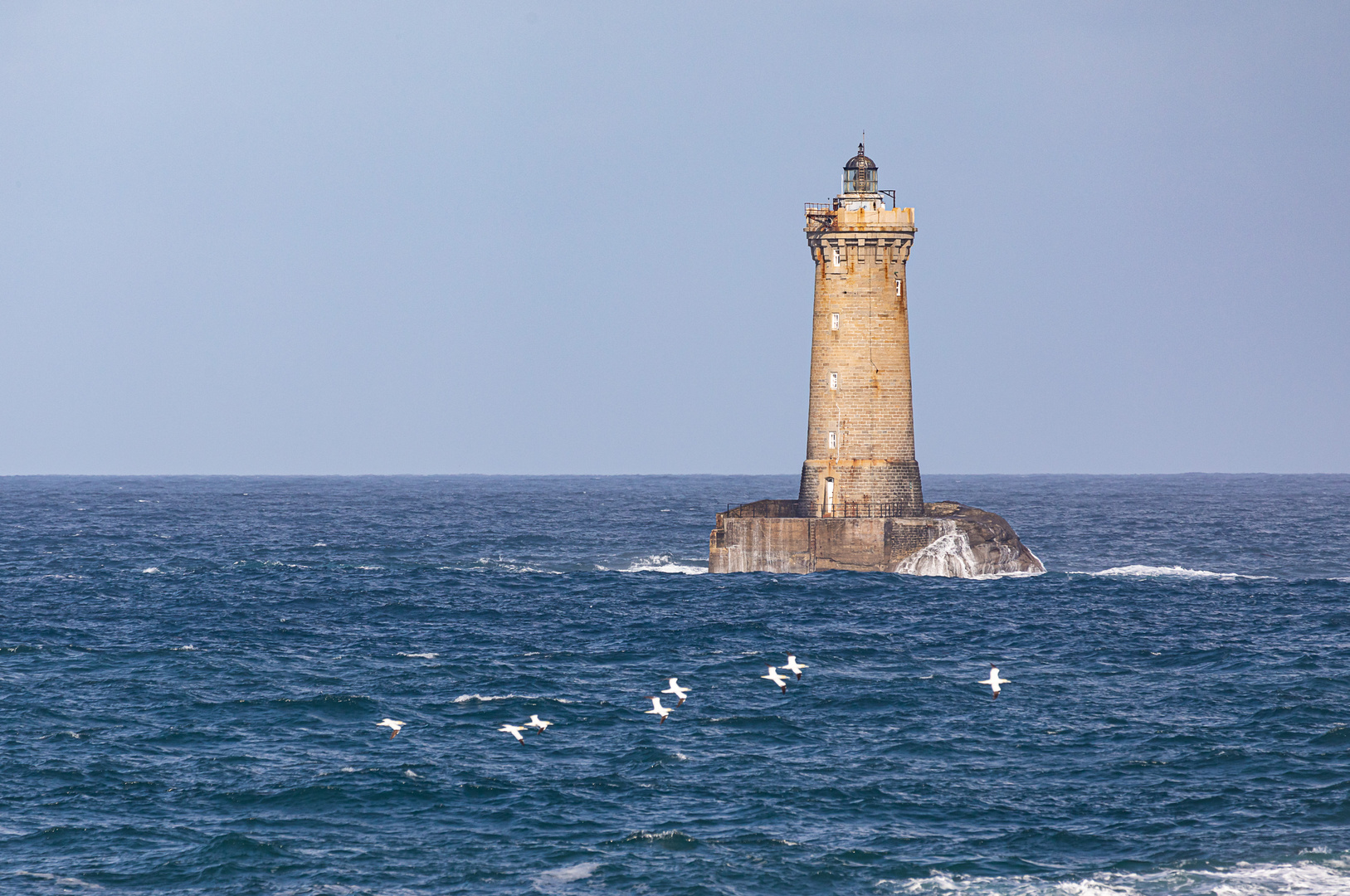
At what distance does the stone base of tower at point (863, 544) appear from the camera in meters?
64.1

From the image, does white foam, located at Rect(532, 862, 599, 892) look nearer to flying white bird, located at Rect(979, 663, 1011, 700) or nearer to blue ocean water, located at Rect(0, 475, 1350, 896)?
Result: blue ocean water, located at Rect(0, 475, 1350, 896)

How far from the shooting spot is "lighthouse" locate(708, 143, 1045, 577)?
211ft

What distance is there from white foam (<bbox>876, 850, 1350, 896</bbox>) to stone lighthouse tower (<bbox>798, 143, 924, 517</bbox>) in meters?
36.9

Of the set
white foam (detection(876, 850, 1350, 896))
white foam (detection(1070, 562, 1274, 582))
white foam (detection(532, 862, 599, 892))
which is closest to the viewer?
white foam (detection(876, 850, 1350, 896))

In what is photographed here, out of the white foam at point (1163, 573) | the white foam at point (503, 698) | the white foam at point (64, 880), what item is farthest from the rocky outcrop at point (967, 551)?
the white foam at point (64, 880)

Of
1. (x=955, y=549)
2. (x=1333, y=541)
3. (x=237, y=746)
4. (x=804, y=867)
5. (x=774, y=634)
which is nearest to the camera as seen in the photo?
(x=804, y=867)

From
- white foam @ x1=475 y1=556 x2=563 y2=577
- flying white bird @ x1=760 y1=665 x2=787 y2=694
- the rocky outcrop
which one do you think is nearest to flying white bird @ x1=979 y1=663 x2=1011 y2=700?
flying white bird @ x1=760 y1=665 x2=787 y2=694

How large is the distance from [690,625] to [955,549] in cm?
1435

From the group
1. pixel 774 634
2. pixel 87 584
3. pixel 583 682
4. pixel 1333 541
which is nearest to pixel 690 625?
pixel 774 634

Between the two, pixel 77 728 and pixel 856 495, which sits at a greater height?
pixel 856 495

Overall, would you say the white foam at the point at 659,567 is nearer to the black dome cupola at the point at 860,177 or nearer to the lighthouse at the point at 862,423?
Result: the lighthouse at the point at 862,423

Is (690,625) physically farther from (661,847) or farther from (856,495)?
(661,847)

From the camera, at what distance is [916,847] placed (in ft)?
98.3

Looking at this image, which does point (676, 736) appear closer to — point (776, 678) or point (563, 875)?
point (776, 678)
